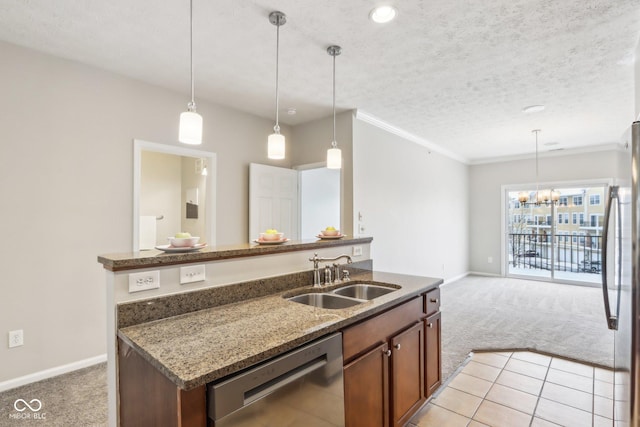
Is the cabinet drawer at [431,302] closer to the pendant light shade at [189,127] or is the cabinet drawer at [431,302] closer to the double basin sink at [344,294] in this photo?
the double basin sink at [344,294]

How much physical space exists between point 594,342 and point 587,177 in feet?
13.0

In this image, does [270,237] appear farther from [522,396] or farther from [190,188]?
[190,188]

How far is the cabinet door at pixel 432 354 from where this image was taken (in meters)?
2.15

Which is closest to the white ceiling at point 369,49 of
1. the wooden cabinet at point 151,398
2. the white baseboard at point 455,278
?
the wooden cabinet at point 151,398

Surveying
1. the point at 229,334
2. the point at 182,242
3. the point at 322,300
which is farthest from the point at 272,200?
the point at 229,334

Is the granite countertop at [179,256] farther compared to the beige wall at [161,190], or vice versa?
the beige wall at [161,190]

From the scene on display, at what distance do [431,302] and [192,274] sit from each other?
5.26 ft

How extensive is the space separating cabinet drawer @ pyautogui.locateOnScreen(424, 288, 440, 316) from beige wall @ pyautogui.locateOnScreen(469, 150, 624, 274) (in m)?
5.52

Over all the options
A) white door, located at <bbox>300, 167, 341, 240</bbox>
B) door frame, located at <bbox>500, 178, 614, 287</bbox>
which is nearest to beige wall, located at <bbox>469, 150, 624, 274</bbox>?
door frame, located at <bbox>500, 178, 614, 287</bbox>

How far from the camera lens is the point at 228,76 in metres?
3.01

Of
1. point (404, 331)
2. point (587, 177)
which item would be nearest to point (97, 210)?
point (404, 331)

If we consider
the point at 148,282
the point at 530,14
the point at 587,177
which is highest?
the point at 530,14

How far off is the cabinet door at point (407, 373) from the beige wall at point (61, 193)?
2639mm

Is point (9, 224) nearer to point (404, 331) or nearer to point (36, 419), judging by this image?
point (36, 419)
